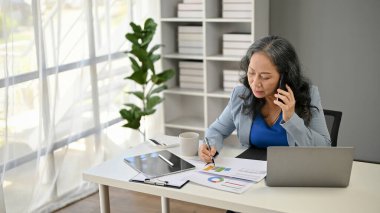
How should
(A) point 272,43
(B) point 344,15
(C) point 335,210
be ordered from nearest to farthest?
(C) point 335,210 → (A) point 272,43 → (B) point 344,15

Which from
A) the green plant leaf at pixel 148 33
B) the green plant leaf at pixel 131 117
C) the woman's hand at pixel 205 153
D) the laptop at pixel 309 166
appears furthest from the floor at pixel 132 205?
the laptop at pixel 309 166

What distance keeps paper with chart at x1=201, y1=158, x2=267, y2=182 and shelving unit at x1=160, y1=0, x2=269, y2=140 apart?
186cm

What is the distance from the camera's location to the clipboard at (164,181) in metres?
1.97

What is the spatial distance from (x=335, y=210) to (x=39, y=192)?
96.1 inches

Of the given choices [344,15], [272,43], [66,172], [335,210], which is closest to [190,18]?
[344,15]

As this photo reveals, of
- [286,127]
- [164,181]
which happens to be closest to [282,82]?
[286,127]

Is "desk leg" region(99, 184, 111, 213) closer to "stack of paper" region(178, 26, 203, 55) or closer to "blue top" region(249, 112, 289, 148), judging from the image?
"blue top" region(249, 112, 289, 148)

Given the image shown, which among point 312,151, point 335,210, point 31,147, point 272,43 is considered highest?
point 272,43

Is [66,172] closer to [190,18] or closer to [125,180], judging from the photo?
[190,18]

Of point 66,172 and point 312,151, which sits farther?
point 66,172

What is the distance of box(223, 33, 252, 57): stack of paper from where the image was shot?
398cm

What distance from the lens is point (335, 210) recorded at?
5.64 feet

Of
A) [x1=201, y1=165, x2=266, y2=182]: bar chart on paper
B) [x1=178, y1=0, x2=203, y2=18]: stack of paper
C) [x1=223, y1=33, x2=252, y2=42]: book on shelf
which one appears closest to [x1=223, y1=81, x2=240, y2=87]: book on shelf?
[x1=223, y1=33, x2=252, y2=42]: book on shelf

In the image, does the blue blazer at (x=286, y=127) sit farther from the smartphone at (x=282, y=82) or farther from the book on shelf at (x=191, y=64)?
the book on shelf at (x=191, y=64)
